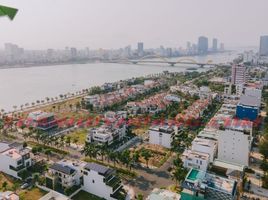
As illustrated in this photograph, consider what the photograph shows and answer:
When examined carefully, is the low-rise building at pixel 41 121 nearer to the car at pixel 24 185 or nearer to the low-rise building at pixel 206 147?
the car at pixel 24 185

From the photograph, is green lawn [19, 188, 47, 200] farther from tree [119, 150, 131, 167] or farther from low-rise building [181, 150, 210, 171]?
low-rise building [181, 150, 210, 171]

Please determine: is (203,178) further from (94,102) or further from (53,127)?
(94,102)

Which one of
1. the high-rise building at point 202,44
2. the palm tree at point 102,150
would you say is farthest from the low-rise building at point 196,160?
the high-rise building at point 202,44

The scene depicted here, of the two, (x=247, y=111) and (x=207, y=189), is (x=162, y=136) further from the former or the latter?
(x=247, y=111)

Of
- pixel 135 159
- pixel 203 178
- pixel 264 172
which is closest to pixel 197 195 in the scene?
pixel 203 178

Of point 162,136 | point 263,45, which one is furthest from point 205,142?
point 263,45

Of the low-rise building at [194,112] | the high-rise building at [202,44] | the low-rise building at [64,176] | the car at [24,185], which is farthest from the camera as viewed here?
the high-rise building at [202,44]
